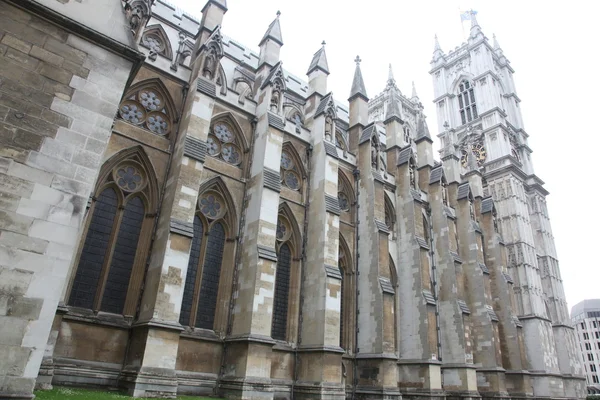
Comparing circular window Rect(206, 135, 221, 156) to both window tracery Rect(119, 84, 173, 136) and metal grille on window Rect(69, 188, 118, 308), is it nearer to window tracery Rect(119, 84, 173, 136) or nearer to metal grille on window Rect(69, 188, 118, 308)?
window tracery Rect(119, 84, 173, 136)

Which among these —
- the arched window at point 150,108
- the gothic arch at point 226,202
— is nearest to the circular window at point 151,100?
the arched window at point 150,108

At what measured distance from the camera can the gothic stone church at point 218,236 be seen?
269 inches

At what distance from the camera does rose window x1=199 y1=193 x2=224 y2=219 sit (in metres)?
16.8

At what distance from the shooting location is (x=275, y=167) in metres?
17.7

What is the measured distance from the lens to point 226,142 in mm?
18406

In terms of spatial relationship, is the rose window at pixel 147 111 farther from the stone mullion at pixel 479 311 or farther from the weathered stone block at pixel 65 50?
the stone mullion at pixel 479 311

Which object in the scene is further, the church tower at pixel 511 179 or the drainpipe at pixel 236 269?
the church tower at pixel 511 179

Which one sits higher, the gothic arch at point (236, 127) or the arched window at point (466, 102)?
the arched window at point (466, 102)

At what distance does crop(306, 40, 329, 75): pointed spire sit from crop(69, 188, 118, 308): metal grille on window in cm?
1374

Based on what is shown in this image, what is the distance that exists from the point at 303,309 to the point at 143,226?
7.36 m

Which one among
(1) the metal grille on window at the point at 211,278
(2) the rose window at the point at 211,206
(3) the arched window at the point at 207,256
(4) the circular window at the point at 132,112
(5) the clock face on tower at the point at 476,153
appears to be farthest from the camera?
(5) the clock face on tower at the point at 476,153

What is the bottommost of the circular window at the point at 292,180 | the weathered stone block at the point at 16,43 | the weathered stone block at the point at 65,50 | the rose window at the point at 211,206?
the weathered stone block at the point at 16,43

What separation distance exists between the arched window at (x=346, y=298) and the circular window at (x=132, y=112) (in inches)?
431

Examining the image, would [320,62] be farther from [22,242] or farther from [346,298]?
[22,242]
